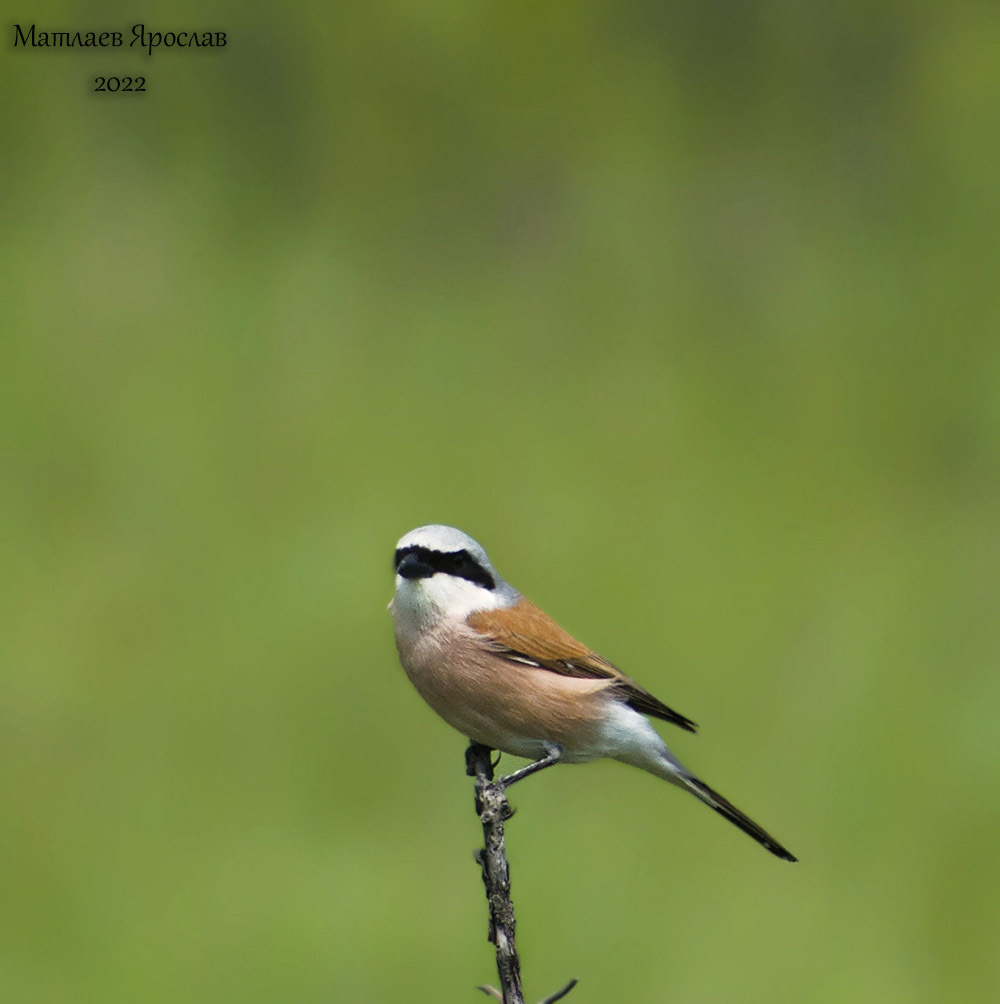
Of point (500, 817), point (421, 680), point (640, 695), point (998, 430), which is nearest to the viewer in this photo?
point (500, 817)

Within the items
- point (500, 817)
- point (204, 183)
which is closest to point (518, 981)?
point (500, 817)

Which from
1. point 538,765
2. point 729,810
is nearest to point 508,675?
point 538,765

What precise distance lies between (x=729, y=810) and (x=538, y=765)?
34cm

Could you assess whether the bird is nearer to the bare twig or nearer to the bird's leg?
the bird's leg

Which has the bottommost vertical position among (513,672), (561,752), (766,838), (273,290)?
(766,838)

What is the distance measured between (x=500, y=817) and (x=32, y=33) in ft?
11.5

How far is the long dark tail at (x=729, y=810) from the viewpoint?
6.22 feet

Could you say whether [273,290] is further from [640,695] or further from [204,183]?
[640,695]

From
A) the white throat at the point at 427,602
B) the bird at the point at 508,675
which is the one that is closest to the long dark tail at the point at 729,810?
the bird at the point at 508,675

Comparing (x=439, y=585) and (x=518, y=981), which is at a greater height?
(x=439, y=585)

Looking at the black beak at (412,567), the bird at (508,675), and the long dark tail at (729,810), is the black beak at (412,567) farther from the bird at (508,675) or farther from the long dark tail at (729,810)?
the long dark tail at (729,810)

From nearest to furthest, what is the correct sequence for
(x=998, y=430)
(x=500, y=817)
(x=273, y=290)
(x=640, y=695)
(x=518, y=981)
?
(x=518, y=981)
(x=500, y=817)
(x=640, y=695)
(x=998, y=430)
(x=273, y=290)

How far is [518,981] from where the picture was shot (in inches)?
50.5

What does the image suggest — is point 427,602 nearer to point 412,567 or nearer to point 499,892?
point 412,567
